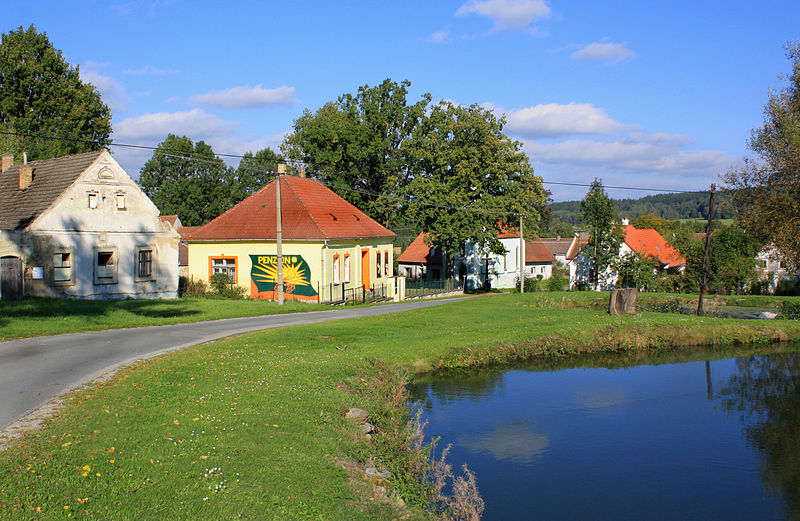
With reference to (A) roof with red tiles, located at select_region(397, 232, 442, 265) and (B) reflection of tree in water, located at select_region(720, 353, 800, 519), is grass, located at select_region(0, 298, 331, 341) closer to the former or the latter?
(B) reflection of tree in water, located at select_region(720, 353, 800, 519)

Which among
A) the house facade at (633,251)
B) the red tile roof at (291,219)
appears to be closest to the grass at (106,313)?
the red tile roof at (291,219)

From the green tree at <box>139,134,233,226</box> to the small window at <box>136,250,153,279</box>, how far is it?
5200 centimetres

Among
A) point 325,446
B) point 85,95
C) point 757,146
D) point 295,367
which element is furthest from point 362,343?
point 85,95

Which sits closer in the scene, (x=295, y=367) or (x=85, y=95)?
(x=295, y=367)

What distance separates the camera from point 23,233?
90.7 ft

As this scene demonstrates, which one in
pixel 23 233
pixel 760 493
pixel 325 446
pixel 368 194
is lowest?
pixel 760 493

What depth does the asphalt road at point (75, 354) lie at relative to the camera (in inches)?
441

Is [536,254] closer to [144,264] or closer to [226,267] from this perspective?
[226,267]

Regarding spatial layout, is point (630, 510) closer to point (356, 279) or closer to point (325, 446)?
point (325, 446)

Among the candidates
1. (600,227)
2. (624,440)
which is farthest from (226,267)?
(600,227)

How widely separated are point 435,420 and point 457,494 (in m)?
5.49

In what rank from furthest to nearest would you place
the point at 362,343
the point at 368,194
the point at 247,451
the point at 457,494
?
the point at 368,194 < the point at 362,343 < the point at 457,494 < the point at 247,451

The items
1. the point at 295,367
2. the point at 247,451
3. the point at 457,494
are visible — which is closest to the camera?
the point at 247,451

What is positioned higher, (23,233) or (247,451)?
(23,233)
